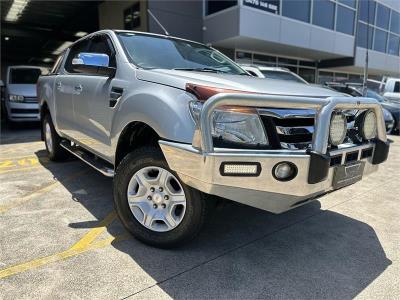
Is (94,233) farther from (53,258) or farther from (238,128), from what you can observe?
(238,128)

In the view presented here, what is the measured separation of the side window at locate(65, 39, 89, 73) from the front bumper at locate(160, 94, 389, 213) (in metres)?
2.72

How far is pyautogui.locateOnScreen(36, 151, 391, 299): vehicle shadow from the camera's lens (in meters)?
2.66

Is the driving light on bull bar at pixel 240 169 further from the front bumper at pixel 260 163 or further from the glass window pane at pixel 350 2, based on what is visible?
the glass window pane at pixel 350 2

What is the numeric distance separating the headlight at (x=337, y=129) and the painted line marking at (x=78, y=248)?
196cm

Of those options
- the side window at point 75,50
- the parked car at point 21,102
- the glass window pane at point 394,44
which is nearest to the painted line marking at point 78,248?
the side window at point 75,50

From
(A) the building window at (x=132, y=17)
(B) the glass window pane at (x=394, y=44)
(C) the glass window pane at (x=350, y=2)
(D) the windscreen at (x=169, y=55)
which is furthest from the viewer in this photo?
(B) the glass window pane at (x=394, y=44)

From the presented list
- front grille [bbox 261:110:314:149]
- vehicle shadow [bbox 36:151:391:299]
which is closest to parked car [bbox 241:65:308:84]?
vehicle shadow [bbox 36:151:391:299]

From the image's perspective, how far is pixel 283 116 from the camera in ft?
8.77

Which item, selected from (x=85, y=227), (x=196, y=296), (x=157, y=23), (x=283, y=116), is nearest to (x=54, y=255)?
(x=85, y=227)

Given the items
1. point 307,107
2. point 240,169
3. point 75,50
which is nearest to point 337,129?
point 307,107

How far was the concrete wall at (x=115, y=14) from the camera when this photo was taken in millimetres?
15087

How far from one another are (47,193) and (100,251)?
6.11ft

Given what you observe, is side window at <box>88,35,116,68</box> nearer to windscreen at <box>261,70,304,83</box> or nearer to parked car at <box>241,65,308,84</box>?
parked car at <box>241,65,308,84</box>

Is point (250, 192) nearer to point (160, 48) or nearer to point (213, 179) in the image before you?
point (213, 179)
